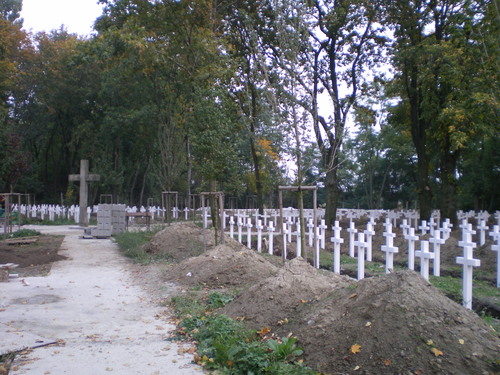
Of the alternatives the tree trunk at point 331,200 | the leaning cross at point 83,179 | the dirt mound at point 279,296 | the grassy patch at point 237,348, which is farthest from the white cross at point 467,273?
the leaning cross at point 83,179

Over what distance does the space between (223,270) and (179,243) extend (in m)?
5.80

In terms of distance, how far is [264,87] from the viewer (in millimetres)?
11547

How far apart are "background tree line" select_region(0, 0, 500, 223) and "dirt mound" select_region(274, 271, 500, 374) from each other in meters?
3.45

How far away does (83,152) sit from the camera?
4469cm

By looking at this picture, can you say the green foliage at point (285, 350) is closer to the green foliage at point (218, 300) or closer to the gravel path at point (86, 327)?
the gravel path at point (86, 327)

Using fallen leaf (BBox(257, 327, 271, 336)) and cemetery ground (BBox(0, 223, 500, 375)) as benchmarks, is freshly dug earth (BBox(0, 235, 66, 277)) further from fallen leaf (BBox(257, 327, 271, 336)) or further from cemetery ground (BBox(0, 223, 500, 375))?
fallen leaf (BBox(257, 327, 271, 336))

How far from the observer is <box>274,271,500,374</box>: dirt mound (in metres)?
4.80

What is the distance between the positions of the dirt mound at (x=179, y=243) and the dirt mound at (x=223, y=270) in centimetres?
293

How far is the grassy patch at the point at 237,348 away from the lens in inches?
205

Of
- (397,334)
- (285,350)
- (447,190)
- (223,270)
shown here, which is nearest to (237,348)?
(285,350)

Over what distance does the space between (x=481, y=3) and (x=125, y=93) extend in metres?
27.3

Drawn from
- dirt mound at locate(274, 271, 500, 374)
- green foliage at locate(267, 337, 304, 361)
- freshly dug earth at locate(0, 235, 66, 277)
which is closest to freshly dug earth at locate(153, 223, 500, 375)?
dirt mound at locate(274, 271, 500, 374)

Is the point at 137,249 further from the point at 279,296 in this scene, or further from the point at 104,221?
the point at 279,296

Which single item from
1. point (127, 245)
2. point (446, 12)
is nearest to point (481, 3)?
point (446, 12)
